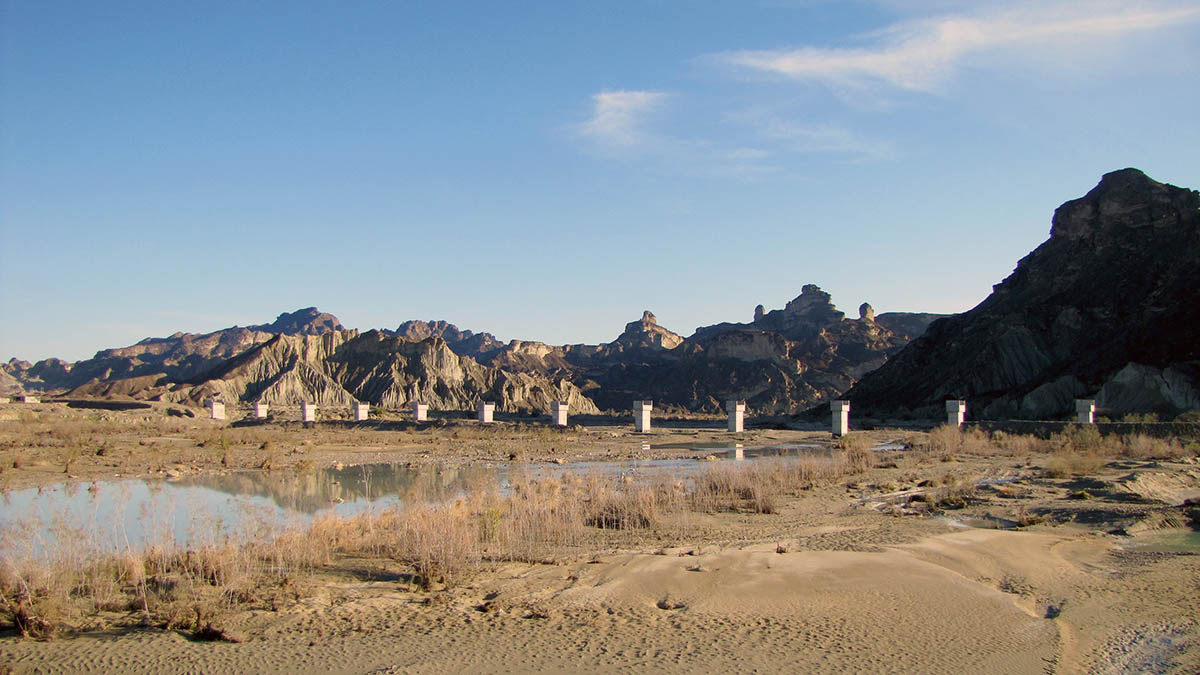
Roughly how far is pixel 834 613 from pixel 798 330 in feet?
569

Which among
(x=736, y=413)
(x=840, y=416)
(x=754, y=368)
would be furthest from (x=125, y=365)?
(x=840, y=416)

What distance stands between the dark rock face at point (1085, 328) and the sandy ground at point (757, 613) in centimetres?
4560

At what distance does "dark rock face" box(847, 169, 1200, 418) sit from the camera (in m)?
54.8

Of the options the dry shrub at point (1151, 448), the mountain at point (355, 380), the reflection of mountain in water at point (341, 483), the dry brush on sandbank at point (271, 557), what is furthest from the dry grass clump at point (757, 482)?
the mountain at point (355, 380)

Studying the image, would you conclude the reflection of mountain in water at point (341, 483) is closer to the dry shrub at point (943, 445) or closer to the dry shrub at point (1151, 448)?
the dry shrub at point (943, 445)

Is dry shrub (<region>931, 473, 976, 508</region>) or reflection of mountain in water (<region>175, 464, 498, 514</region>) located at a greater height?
dry shrub (<region>931, 473, 976, 508</region>)

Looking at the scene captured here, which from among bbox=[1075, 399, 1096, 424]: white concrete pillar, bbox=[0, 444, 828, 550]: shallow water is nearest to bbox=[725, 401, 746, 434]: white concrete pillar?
bbox=[1075, 399, 1096, 424]: white concrete pillar

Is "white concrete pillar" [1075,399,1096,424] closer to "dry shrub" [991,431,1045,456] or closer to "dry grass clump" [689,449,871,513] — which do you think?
"dry shrub" [991,431,1045,456]

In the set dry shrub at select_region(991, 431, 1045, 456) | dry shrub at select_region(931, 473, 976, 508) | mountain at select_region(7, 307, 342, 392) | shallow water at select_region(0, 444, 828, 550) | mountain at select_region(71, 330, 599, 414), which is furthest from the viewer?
mountain at select_region(7, 307, 342, 392)

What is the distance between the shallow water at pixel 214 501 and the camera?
11.2m

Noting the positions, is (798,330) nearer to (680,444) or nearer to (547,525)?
(680,444)

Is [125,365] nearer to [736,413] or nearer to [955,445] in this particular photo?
[736,413]

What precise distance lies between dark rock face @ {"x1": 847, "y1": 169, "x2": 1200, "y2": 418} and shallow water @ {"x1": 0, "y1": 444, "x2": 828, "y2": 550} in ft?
129

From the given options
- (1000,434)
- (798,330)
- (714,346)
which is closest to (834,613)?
(1000,434)
